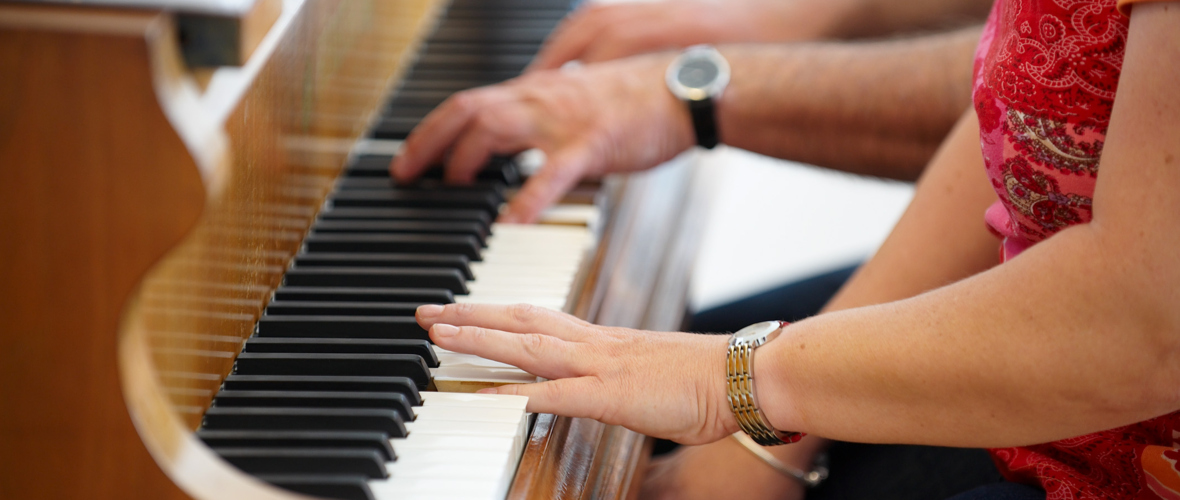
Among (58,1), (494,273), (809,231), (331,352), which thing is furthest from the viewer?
(809,231)

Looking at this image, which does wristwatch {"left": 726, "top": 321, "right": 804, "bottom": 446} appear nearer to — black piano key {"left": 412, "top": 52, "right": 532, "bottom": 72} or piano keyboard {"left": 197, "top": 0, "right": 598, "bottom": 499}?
piano keyboard {"left": 197, "top": 0, "right": 598, "bottom": 499}

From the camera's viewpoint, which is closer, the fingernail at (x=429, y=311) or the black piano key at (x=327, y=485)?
the black piano key at (x=327, y=485)

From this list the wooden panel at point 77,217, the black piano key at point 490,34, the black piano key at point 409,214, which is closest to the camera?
the wooden panel at point 77,217

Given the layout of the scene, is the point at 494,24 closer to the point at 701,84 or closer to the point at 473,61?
the point at 473,61

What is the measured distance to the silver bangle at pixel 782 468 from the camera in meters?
1.12

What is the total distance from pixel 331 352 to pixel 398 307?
0.31 feet

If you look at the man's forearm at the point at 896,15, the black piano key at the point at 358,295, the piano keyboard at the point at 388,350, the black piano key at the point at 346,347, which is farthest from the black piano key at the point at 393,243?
the man's forearm at the point at 896,15

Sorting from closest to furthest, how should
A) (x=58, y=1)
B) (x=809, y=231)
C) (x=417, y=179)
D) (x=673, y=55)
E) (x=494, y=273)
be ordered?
(x=58, y=1) → (x=494, y=273) → (x=417, y=179) → (x=673, y=55) → (x=809, y=231)

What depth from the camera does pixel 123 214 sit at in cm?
62

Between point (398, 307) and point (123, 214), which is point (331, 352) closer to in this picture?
point (398, 307)

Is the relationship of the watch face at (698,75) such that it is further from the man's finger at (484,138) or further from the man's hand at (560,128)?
the man's finger at (484,138)

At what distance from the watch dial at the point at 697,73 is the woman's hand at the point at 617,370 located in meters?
0.65

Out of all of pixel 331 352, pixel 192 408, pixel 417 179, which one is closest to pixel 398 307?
pixel 331 352

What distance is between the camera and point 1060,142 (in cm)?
76
